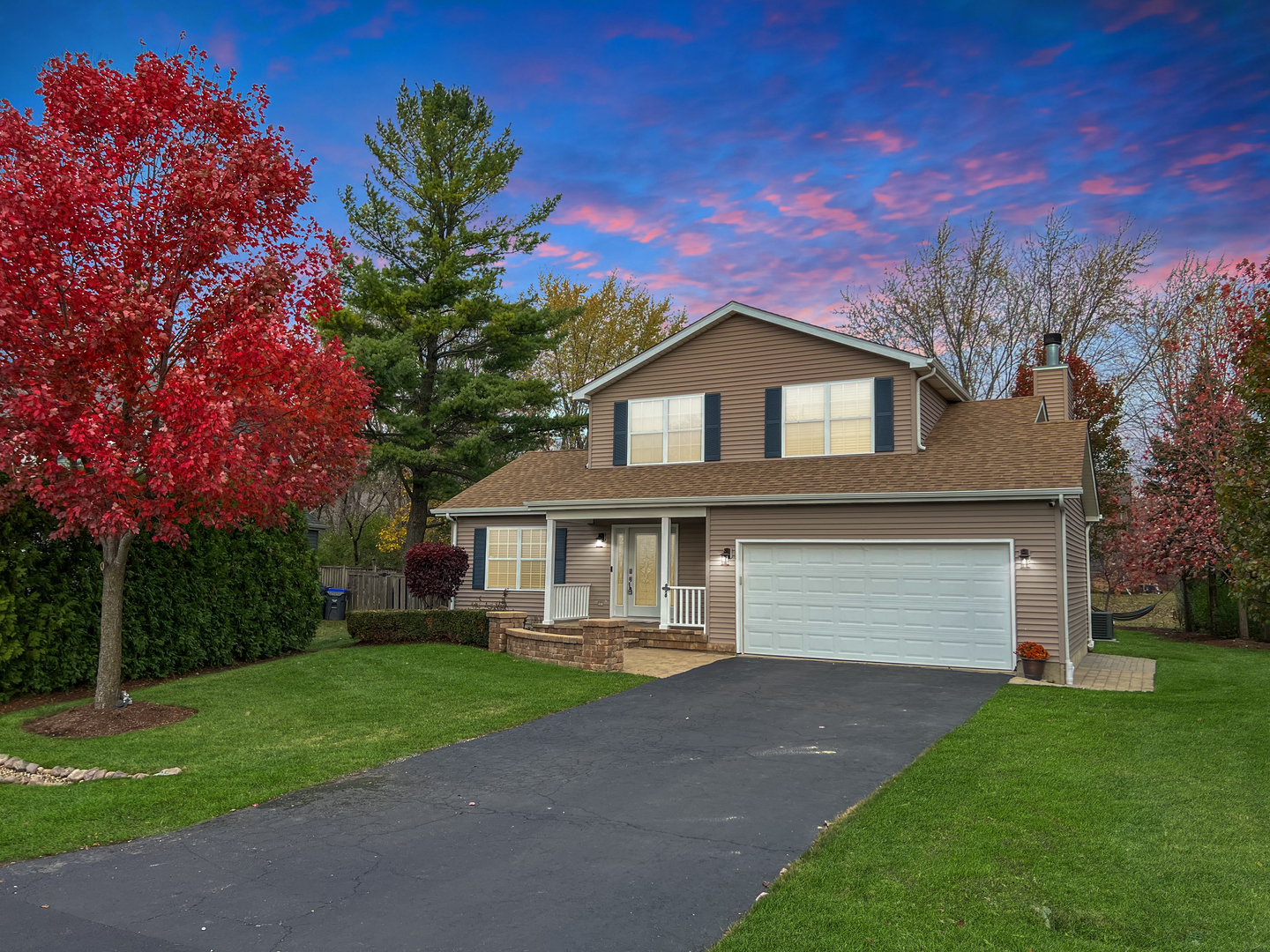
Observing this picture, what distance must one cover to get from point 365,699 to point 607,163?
15.8 m

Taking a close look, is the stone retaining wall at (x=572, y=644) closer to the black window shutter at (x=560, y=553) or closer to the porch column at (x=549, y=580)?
the porch column at (x=549, y=580)

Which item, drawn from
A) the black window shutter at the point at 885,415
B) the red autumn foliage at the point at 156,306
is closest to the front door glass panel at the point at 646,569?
the black window shutter at the point at 885,415

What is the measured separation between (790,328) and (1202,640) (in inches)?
599

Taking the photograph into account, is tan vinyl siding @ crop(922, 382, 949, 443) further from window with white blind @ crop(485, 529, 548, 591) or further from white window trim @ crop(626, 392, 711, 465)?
window with white blind @ crop(485, 529, 548, 591)

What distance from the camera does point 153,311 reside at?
27.4 ft

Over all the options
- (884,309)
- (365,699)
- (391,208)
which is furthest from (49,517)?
(884,309)

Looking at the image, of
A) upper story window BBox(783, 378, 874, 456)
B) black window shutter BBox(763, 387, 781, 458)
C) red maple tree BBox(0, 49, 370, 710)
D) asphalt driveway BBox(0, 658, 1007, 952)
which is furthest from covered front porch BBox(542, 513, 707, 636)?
red maple tree BBox(0, 49, 370, 710)

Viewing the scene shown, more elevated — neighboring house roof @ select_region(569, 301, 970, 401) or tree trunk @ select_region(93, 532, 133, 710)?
neighboring house roof @ select_region(569, 301, 970, 401)

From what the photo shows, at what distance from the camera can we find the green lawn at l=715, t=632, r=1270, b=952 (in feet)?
12.6

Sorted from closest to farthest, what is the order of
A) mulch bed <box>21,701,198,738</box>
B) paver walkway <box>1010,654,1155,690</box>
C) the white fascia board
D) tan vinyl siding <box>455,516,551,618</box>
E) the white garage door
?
mulch bed <box>21,701,198,738</box> < paver walkway <box>1010,654,1155,690</box> < the white fascia board < the white garage door < tan vinyl siding <box>455,516,551,618</box>

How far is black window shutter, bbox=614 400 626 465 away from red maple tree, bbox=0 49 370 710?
8.49 meters

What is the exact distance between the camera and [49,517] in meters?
10.2

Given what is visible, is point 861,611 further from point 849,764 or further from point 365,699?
point 365,699

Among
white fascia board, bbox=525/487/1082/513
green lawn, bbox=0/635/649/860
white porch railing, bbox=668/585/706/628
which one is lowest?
green lawn, bbox=0/635/649/860
